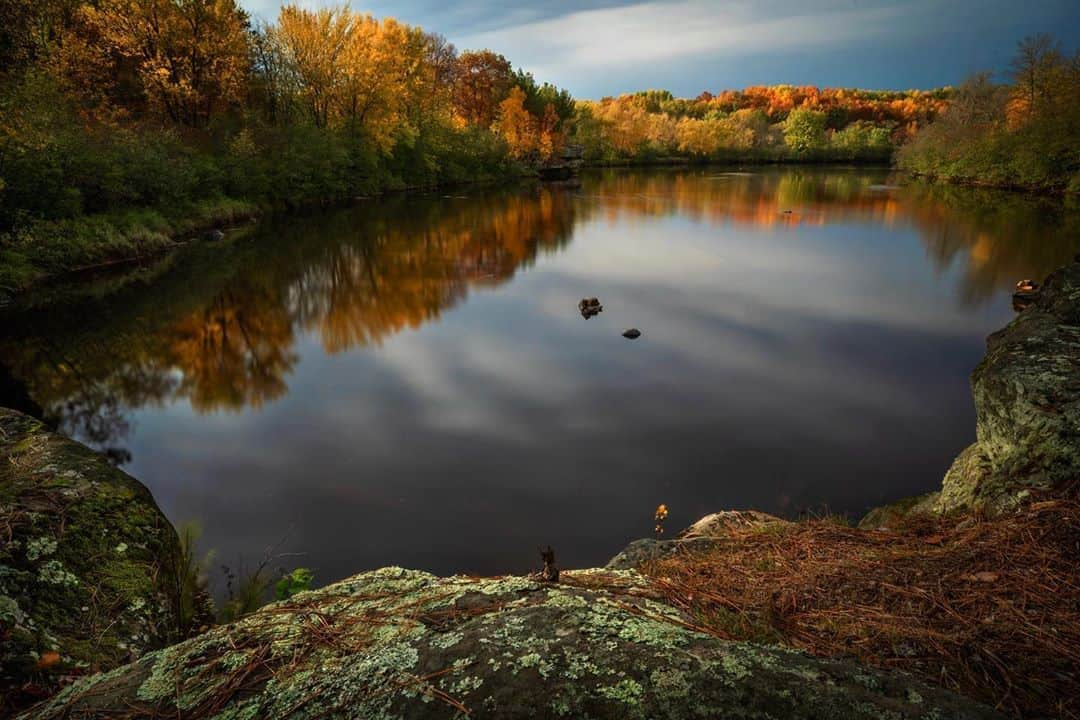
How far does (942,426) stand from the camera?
408 inches

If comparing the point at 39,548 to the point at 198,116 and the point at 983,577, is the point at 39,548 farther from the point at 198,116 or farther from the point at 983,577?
the point at 198,116

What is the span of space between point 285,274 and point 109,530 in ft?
64.8

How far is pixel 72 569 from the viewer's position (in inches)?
133

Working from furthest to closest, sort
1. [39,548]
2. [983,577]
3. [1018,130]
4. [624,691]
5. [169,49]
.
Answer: [1018,130]
[169,49]
[39,548]
[983,577]
[624,691]

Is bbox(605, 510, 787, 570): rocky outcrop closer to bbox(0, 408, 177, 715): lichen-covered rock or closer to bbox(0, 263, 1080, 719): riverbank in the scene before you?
bbox(0, 263, 1080, 719): riverbank

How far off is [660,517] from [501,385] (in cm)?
572

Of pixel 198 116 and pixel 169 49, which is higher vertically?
pixel 169 49

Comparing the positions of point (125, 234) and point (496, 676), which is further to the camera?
point (125, 234)

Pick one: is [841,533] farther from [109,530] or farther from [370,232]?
[370,232]

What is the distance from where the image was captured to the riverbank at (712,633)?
5.08 ft

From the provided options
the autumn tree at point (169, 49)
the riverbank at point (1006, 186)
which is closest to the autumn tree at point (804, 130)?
the riverbank at point (1006, 186)

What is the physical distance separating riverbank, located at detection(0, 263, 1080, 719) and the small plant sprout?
3046 millimetres

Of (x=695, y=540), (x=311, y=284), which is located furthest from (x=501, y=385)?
(x=311, y=284)

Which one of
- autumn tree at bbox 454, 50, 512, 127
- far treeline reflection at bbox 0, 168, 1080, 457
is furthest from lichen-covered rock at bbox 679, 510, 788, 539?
autumn tree at bbox 454, 50, 512, 127
